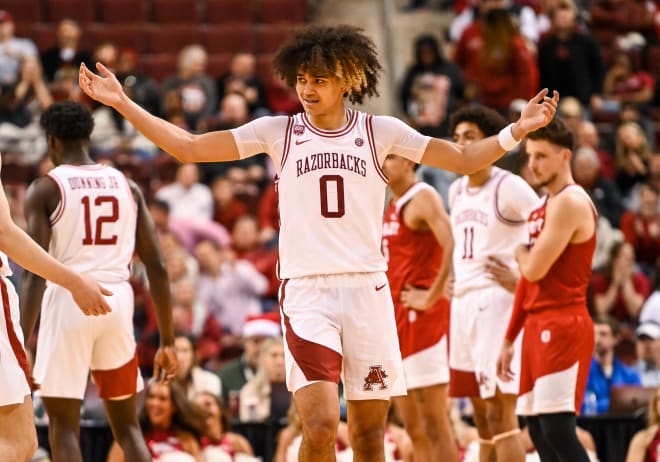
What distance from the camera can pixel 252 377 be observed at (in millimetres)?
11234

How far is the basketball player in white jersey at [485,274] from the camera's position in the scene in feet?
26.6

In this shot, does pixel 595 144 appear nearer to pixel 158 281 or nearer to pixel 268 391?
pixel 268 391

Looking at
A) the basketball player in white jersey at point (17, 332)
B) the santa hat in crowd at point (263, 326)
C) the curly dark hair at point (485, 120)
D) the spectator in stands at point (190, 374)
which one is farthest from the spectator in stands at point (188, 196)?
the basketball player in white jersey at point (17, 332)

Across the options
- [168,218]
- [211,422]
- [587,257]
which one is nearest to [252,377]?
[211,422]

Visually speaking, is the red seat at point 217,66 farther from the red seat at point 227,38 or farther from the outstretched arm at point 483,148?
the outstretched arm at point 483,148

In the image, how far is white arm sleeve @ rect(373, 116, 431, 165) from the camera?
6.42 meters

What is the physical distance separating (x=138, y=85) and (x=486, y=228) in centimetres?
784

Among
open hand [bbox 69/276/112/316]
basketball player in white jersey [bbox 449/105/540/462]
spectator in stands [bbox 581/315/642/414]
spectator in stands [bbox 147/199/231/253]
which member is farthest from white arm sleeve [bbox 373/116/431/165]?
spectator in stands [bbox 147/199/231/253]

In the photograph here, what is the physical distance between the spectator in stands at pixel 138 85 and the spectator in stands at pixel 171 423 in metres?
6.16

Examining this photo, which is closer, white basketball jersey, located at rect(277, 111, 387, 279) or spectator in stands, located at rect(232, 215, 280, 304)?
white basketball jersey, located at rect(277, 111, 387, 279)

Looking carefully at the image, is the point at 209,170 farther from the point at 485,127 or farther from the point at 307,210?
the point at 307,210

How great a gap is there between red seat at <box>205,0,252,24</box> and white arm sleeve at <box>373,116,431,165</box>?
11.5m

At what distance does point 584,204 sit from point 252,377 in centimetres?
462

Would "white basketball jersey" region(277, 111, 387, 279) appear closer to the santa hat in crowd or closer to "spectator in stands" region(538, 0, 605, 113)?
the santa hat in crowd
